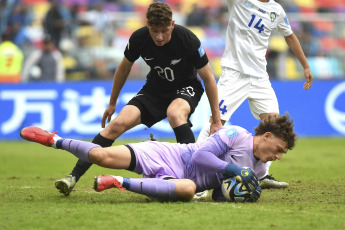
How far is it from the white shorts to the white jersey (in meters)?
0.09

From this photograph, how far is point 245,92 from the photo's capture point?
25.9ft

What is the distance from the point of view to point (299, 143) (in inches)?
564

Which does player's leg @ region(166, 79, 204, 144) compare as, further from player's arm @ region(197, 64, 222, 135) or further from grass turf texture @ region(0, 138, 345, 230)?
grass turf texture @ region(0, 138, 345, 230)

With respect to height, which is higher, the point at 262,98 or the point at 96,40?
the point at 96,40

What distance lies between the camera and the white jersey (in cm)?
791

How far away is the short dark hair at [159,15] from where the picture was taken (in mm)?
6074

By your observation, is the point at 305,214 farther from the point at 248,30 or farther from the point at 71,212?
the point at 248,30

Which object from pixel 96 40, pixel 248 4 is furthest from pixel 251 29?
pixel 96 40

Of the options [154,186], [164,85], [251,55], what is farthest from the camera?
[251,55]

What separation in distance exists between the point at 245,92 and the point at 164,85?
1295 mm

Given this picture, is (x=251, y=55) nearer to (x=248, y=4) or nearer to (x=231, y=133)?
(x=248, y=4)

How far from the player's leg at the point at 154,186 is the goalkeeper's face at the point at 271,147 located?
0.73 metres

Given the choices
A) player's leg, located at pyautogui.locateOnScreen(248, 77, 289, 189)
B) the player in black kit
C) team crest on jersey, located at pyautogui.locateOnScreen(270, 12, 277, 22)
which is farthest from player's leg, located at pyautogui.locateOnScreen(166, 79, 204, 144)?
team crest on jersey, located at pyautogui.locateOnScreen(270, 12, 277, 22)

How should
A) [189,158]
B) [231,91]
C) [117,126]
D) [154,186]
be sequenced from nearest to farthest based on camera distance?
[154,186]
[189,158]
[117,126]
[231,91]
